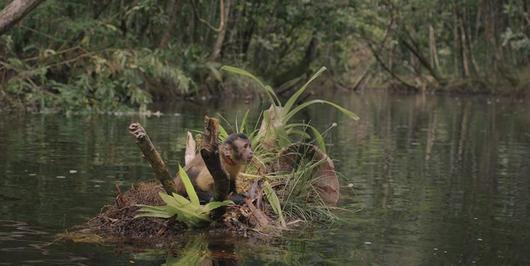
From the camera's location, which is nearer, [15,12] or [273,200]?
[273,200]

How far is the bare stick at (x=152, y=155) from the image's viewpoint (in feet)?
26.4

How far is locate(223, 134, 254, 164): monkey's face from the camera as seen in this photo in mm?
8578

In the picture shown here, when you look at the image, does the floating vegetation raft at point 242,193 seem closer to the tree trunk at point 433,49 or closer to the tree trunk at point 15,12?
the tree trunk at point 15,12

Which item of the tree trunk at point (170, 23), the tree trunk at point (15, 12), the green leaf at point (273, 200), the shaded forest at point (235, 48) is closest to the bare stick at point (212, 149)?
the green leaf at point (273, 200)

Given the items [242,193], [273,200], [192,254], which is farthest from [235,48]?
[192,254]

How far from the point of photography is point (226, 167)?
8.76m

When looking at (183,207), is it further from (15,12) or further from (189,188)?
(15,12)

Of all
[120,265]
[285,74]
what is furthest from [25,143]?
[285,74]

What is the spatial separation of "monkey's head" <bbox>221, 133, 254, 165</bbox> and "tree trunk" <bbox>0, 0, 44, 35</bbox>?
10.4ft

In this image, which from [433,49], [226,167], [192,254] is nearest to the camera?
[192,254]

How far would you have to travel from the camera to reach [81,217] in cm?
998

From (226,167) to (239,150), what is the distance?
0.87 feet

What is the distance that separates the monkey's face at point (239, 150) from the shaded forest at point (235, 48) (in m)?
3.35

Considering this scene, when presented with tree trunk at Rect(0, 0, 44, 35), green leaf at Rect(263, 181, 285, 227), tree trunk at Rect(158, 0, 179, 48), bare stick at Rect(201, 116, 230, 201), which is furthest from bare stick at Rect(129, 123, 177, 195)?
tree trunk at Rect(158, 0, 179, 48)
